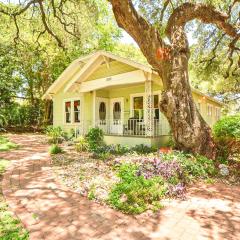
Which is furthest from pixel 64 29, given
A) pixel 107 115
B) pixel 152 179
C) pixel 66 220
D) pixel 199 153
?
pixel 66 220

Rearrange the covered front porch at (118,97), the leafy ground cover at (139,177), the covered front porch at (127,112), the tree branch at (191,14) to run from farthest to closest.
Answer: the covered front porch at (127,112) < the covered front porch at (118,97) < the tree branch at (191,14) < the leafy ground cover at (139,177)

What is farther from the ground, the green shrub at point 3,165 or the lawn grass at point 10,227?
the green shrub at point 3,165

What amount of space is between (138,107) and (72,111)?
5.46m

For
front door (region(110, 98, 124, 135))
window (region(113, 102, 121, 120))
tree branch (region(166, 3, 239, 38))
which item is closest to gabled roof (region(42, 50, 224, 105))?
tree branch (region(166, 3, 239, 38))

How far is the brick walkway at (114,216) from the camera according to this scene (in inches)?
152

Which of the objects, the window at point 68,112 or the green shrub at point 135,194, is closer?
the green shrub at point 135,194

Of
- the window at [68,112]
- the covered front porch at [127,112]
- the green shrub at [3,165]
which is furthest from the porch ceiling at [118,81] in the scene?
the green shrub at [3,165]

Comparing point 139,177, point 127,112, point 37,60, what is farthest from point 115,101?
point 37,60

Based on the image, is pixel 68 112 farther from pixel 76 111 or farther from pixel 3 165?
pixel 3 165

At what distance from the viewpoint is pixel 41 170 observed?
7.81 m

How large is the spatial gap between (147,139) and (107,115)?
5027 mm

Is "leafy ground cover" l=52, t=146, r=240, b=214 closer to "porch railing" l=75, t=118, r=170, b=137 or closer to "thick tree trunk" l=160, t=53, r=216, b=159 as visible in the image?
"thick tree trunk" l=160, t=53, r=216, b=159

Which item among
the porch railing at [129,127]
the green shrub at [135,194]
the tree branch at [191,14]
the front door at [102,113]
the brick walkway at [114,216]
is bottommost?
the brick walkway at [114,216]

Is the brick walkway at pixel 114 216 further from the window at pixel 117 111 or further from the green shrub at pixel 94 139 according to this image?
the window at pixel 117 111
